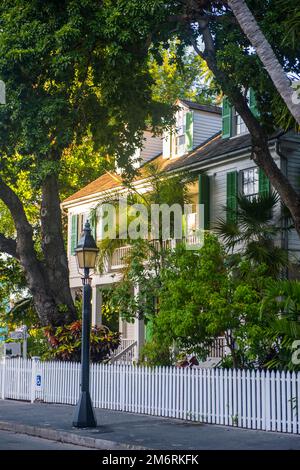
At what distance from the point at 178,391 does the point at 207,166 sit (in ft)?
34.7

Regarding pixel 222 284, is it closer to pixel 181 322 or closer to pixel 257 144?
pixel 181 322

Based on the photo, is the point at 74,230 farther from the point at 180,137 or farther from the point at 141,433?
the point at 141,433

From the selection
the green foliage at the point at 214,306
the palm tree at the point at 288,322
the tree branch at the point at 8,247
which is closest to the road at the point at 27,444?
the green foliage at the point at 214,306

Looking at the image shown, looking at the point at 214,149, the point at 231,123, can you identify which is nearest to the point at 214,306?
the point at 214,149

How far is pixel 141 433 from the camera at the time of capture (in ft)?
42.4

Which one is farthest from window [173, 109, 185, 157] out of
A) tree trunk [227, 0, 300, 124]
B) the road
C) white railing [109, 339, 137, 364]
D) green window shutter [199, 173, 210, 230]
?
the road

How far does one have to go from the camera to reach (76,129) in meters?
21.0

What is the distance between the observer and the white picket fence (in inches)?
528

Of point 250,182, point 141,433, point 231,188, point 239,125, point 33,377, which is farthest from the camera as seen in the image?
point 239,125

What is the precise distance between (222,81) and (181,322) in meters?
5.98

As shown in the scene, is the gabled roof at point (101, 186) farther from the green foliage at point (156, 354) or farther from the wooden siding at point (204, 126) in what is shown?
the green foliage at point (156, 354)

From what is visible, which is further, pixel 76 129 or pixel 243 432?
pixel 76 129

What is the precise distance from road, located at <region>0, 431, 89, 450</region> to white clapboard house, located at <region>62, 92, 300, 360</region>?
7.53 m

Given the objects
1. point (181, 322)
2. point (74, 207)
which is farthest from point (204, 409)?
point (74, 207)
